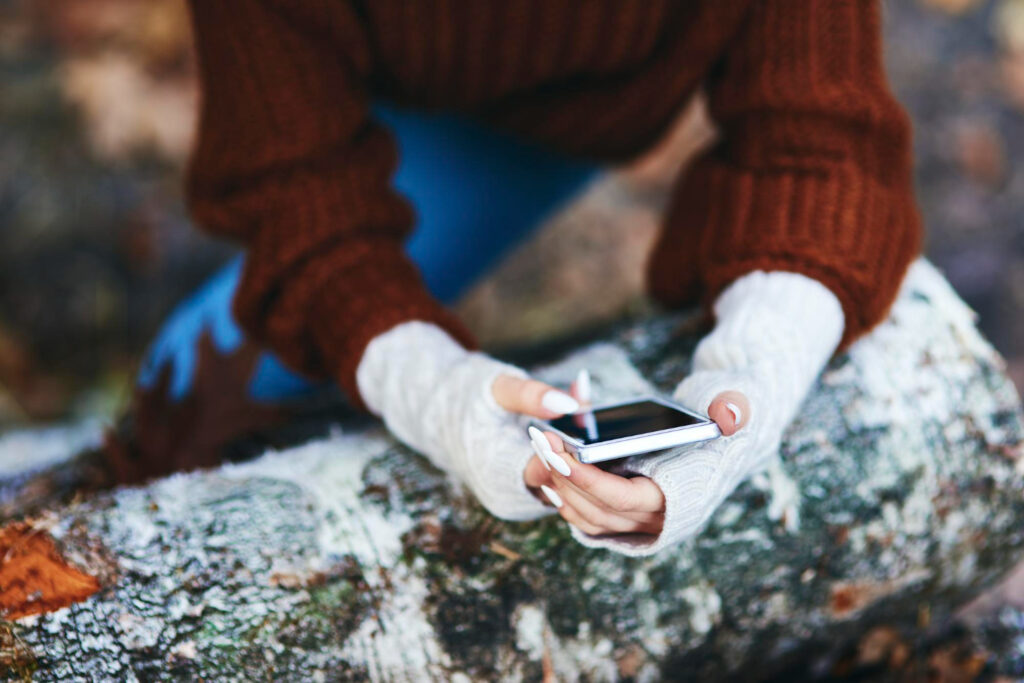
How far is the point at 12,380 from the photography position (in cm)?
208

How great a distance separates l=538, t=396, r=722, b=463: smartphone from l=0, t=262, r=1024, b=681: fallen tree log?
172 millimetres

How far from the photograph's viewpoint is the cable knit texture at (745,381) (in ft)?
2.31

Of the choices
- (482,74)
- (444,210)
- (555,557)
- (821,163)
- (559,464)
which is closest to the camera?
(559,464)

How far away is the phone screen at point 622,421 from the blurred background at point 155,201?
131 cm

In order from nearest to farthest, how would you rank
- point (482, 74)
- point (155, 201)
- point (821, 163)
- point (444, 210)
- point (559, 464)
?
point (559, 464) → point (821, 163) → point (482, 74) → point (444, 210) → point (155, 201)

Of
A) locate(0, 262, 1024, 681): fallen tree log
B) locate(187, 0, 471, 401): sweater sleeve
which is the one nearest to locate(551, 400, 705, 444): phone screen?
locate(0, 262, 1024, 681): fallen tree log

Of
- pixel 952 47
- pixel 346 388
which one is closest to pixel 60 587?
pixel 346 388

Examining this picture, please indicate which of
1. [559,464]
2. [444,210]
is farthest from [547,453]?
[444,210]

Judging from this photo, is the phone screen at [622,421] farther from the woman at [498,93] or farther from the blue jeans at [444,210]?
the blue jeans at [444,210]

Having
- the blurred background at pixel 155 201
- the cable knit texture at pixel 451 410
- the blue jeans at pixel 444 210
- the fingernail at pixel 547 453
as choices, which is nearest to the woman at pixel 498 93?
the cable knit texture at pixel 451 410

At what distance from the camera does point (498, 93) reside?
1200mm

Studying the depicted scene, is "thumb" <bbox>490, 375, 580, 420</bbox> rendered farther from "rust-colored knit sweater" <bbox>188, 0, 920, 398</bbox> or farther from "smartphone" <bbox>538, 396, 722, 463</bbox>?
"rust-colored knit sweater" <bbox>188, 0, 920, 398</bbox>

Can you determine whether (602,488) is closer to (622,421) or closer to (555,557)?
(622,421)

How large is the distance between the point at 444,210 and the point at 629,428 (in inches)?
37.3
